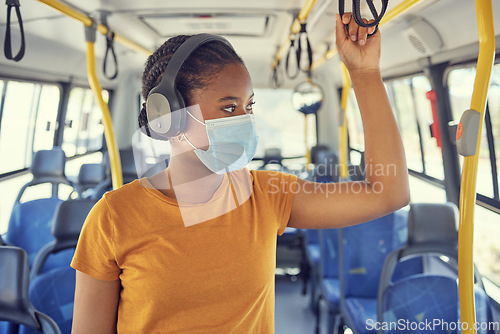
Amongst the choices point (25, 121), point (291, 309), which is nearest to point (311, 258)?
point (291, 309)

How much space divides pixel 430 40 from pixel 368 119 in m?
2.07

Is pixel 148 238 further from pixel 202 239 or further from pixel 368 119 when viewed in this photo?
pixel 368 119

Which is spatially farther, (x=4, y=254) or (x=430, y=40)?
(x=430, y=40)

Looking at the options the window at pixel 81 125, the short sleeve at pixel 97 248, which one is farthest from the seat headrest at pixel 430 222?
the window at pixel 81 125

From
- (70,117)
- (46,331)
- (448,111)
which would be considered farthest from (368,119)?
(70,117)

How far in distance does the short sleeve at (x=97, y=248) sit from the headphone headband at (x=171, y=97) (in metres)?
0.28

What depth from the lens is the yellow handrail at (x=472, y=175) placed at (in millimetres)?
972

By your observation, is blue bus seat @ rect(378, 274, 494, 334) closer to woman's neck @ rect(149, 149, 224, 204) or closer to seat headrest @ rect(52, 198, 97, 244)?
woman's neck @ rect(149, 149, 224, 204)

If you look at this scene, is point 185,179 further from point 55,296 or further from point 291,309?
point 291,309

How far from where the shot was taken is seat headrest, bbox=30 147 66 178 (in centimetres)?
360

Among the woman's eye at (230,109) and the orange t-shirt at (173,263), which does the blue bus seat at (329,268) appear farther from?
the woman's eye at (230,109)

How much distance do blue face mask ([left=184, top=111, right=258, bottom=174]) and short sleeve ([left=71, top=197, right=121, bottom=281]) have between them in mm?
297

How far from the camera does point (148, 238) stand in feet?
2.90

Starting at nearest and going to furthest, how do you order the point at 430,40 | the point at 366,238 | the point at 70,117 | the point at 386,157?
1. the point at 386,157
2. the point at 430,40
3. the point at 366,238
4. the point at 70,117
